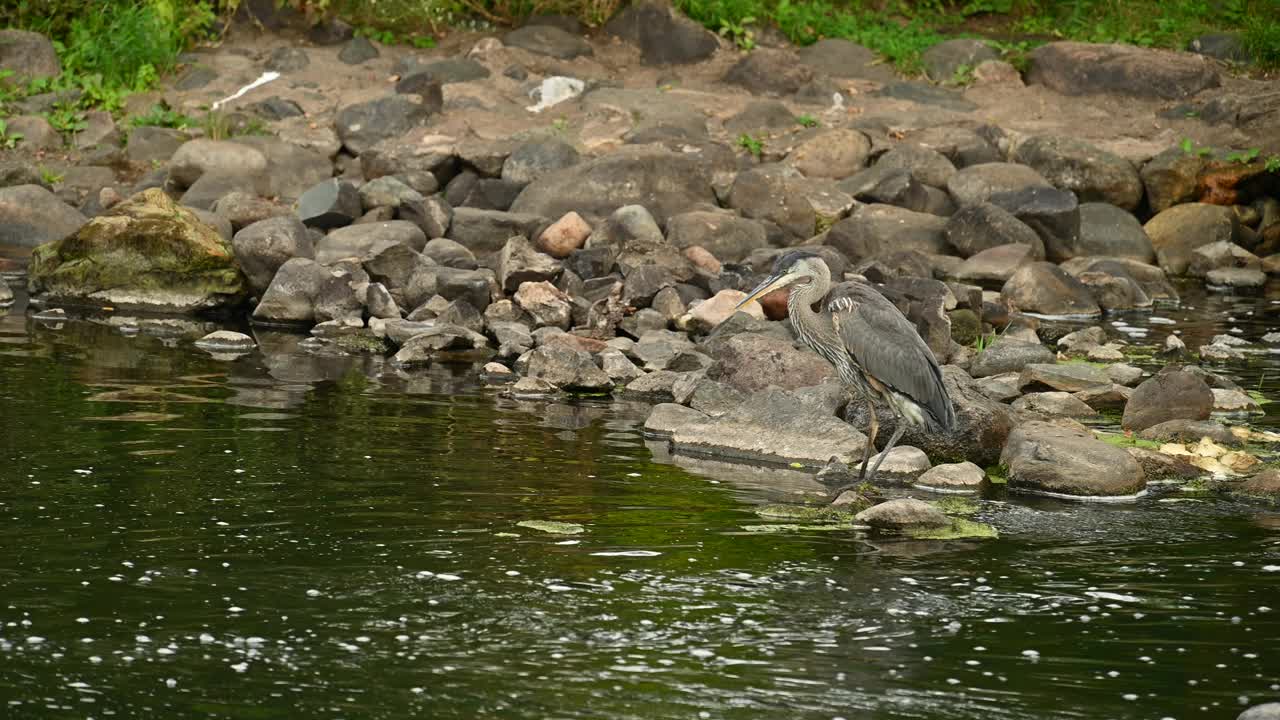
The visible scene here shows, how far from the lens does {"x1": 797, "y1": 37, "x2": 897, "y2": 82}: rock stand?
23531mm

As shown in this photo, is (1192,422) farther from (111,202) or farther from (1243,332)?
(111,202)

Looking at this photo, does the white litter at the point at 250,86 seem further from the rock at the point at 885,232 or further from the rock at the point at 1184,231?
the rock at the point at 1184,231

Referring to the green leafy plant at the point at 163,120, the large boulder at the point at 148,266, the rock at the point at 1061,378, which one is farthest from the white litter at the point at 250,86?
the rock at the point at 1061,378

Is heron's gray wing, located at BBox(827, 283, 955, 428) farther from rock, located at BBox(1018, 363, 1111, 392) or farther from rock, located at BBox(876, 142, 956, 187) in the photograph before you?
rock, located at BBox(876, 142, 956, 187)

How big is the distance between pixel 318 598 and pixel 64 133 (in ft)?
54.3

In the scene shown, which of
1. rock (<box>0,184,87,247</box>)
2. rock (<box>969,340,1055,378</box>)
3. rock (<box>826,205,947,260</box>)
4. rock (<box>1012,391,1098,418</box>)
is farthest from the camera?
rock (<box>0,184,87,247</box>)

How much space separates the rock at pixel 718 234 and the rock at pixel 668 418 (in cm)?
595

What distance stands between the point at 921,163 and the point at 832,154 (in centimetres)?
116

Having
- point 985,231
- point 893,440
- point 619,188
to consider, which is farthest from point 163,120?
point 893,440

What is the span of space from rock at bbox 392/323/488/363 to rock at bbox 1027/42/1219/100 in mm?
11719

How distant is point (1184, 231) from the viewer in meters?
20.2

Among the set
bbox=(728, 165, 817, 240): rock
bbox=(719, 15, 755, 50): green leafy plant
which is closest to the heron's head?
bbox=(728, 165, 817, 240): rock

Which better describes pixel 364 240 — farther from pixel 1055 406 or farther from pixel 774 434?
pixel 1055 406

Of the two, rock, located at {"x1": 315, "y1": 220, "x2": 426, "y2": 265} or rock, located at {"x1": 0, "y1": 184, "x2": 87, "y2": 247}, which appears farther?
rock, located at {"x1": 0, "y1": 184, "x2": 87, "y2": 247}
